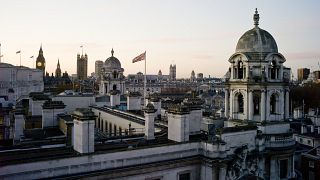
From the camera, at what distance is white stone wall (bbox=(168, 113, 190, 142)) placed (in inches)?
984

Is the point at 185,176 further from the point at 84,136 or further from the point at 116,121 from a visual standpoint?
the point at 116,121

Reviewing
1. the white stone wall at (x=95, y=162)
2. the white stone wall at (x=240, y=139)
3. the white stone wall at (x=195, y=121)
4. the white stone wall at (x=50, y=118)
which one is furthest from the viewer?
the white stone wall at (x=50, y=118)

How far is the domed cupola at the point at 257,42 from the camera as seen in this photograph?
3275 centimetres

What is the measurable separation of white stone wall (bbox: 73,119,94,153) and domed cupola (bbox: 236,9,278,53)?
18.0 meters

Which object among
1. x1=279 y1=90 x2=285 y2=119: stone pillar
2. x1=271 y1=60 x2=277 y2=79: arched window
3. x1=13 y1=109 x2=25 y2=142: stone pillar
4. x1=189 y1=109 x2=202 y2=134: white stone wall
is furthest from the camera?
x1=271 y1=60 x2=277 y2=79: arched window

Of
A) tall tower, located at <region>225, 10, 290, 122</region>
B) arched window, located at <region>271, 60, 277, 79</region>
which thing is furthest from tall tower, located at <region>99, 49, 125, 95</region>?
arched window, located at <region>271, 60, 277, 79</region>

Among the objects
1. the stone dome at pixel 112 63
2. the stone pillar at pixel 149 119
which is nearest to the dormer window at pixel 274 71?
the stone pillar at pixel 149 119

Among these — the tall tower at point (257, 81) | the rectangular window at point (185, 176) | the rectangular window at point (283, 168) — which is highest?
the tall tower at point (257, 81)

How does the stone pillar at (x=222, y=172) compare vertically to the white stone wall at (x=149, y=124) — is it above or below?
below

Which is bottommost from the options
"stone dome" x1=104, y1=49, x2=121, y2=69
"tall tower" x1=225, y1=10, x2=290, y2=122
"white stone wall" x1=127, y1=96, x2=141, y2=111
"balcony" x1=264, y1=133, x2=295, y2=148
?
"balcony" x1=264, y1=133, x2=295, y2=148

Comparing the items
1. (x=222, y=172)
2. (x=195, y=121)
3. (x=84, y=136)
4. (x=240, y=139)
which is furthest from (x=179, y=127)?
(x=84, y=136)

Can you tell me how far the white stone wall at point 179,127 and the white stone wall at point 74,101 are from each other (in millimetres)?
24380

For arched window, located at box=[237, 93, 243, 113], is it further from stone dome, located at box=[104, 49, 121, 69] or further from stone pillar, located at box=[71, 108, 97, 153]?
stone dome, located at box=[104, 49, 121, 69]

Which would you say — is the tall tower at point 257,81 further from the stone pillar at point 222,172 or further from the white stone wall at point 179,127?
the white stone wall at point 179,127
